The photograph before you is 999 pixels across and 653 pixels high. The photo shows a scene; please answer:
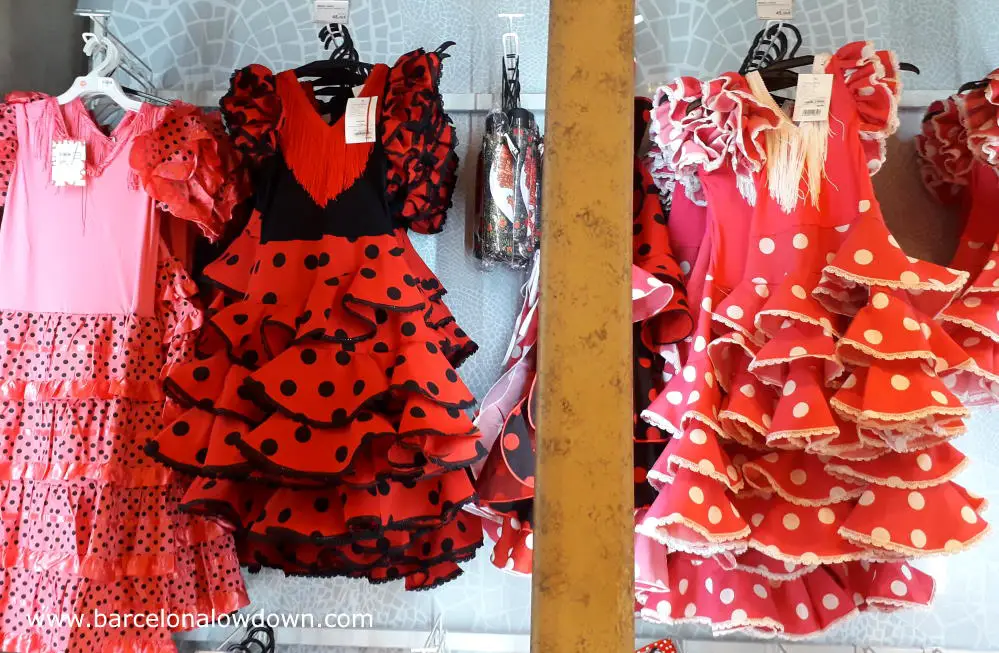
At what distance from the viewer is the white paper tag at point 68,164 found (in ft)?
4.86

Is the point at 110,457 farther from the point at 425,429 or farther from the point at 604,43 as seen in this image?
the point at 604,43

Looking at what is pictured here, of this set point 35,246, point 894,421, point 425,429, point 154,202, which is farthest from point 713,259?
point 35,246

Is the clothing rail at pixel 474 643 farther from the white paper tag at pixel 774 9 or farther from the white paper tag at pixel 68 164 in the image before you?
the white paper tag at pixel 774 9

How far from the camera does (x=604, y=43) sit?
0.62 metres

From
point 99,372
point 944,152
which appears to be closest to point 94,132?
point 99,372

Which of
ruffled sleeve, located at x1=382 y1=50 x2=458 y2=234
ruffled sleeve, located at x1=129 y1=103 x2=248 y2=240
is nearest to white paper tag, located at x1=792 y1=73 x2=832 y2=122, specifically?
ruffled sleeve, located at x1=382 y1=50 x2=458 y2=234

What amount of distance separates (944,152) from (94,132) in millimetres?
1599

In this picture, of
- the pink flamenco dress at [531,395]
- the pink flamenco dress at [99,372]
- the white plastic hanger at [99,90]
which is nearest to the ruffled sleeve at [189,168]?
the pink flamenco dress at [99,372]

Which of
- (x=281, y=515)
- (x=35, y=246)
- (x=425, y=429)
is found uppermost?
(x=35, y=246)

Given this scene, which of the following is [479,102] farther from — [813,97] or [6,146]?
[6,146]

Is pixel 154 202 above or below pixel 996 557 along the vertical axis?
above

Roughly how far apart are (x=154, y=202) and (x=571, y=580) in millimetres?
1215

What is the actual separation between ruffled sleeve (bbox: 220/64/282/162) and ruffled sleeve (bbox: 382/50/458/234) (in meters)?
0.21

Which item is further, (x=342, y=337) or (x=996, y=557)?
(x=996, y=557)
